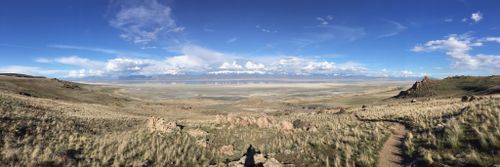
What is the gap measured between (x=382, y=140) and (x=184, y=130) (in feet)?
39.0

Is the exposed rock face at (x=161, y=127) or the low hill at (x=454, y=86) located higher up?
the low hill at (x=454, y=86)

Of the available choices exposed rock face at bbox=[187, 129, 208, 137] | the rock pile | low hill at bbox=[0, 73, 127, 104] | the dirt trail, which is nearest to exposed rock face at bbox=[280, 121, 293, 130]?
the rock pile

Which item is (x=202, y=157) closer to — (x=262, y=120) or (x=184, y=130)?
(x=184, y=130)

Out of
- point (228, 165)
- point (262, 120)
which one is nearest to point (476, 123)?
point (228, 165)

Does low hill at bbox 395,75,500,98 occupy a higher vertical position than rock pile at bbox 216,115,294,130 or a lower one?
higher

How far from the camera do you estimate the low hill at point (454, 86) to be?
189ft

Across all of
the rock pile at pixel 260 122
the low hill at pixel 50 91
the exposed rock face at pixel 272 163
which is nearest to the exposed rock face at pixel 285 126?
the rock pile at pixel 260 122

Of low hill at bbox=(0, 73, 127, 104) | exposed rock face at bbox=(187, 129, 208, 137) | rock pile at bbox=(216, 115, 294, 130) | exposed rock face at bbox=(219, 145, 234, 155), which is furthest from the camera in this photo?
low hill at bbox=(0, 73, 127, 104)

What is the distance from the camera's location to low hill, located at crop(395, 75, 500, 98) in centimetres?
5759

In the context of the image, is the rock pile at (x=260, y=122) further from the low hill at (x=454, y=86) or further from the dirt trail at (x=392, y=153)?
the low hill at (x=454, y=86)

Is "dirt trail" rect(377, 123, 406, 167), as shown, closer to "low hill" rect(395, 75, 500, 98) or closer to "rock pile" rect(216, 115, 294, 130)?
"rock pile" rect(216, 115, 294, 130)

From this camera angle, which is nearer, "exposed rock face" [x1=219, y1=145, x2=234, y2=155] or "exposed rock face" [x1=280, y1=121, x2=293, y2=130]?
"exposed rock face" [x1=219, y1=145, x2=234, y2=155]

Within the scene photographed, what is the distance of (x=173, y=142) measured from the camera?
54.9 ft

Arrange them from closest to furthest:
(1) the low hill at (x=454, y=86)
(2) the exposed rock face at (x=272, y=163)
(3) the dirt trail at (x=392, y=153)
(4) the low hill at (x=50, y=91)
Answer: (2) the exposed rock face at (x=272, y=163) → (3) the dirt trail at (x=392, y=153) → (4) the low hill at (x=50, y=91) → (1) the low hill at (x=454, y=86)
